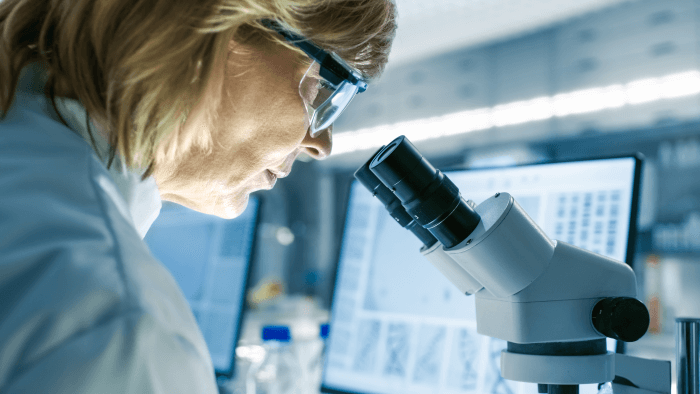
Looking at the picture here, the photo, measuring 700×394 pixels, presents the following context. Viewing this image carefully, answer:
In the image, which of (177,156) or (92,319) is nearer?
(92,319)

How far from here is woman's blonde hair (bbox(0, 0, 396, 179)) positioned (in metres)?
0.40

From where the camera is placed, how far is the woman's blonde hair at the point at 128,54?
400 mm

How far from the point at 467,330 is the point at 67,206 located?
2.02 ft

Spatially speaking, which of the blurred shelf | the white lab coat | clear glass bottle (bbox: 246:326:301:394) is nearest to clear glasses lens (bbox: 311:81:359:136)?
the white lab coat

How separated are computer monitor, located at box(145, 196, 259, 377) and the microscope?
0.75m

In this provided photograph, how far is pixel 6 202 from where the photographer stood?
0.27m

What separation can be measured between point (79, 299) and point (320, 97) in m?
0.41

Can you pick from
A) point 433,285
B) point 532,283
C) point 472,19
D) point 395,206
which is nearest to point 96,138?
point 395,206

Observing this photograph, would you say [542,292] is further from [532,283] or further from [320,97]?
[320,97]

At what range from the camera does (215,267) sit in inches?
47.7

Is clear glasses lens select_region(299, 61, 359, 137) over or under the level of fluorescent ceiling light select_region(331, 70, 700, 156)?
over

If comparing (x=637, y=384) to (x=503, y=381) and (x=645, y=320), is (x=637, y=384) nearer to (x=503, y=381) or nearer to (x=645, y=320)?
(x=645, y=320)

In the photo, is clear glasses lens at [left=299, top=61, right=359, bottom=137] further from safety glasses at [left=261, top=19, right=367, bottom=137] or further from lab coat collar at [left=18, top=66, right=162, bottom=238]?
lab coat collar at [left=18, top=66, right=162, bottom=238]

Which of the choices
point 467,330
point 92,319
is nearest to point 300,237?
point 467,330
